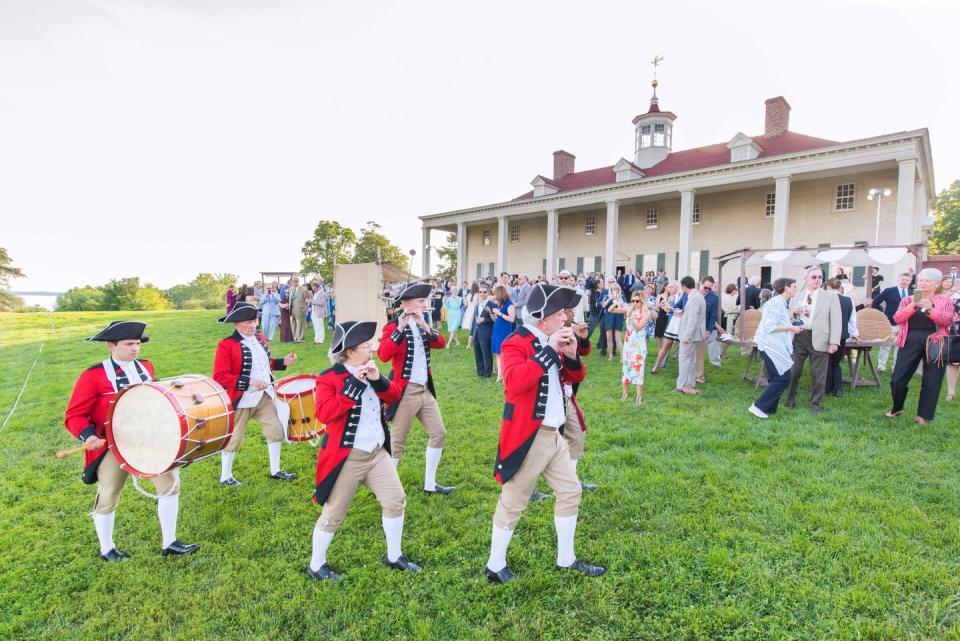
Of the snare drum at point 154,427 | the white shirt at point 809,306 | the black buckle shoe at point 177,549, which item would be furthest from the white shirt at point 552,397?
the white shirt at point 809,306

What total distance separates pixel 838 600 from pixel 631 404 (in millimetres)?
5123

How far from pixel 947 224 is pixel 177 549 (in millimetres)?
70312

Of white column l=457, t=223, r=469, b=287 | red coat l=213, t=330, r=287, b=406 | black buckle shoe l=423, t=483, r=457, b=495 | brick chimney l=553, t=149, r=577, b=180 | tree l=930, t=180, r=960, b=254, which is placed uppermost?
brick chimney l=553, t=149, r=577, b=180

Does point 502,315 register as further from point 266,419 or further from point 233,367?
point 233,367

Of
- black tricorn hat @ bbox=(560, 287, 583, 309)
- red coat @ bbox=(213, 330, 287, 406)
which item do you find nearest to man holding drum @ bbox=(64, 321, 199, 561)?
red coat @ bbox=(213, 330, 287, 406)

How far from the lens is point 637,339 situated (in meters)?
8.49

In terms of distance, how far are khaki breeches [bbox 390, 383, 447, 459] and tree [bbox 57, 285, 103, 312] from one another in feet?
214

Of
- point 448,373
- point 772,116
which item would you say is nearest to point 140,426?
point 448,373

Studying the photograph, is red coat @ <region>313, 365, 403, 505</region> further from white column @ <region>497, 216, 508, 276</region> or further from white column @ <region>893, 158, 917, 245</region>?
white column @ <region>497, 216, 508, 276</region>

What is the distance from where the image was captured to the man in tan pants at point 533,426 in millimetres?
3469

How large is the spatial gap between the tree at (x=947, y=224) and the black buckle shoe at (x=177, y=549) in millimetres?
67222

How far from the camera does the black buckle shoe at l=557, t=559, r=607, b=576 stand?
12.3 ft

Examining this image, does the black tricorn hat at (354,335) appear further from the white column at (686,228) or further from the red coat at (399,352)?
the white column at (686,228)

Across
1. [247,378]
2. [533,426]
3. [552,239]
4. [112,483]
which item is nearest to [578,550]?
[533,426]
